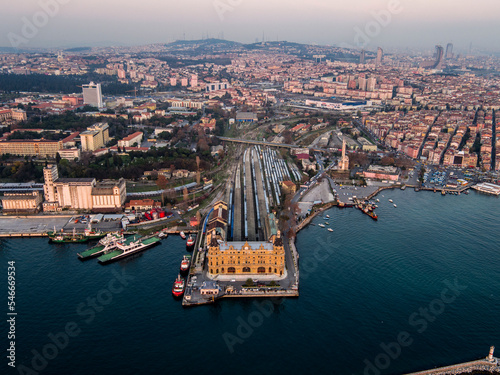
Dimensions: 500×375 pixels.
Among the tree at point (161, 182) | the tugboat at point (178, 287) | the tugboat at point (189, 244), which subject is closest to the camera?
the tugboat at point (178, 287)

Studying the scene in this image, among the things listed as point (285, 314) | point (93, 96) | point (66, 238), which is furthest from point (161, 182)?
point (93, 96)

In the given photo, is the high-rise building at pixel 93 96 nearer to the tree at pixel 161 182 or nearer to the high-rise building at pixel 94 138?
the high-rise building at pixel 94 138

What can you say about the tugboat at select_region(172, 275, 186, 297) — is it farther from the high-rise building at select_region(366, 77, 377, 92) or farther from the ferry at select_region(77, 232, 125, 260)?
the high-rise building at select_region(366, 77, 377, 92)

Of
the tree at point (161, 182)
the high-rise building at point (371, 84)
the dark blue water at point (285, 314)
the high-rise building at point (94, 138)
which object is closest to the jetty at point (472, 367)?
the dark blue water at point (285, 314)

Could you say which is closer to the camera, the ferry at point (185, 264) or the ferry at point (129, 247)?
the ferry at point (185, 264)

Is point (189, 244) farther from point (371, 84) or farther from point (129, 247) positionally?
point (371, 84)

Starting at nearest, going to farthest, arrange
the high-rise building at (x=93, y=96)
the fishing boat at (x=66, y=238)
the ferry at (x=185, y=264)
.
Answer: the ferry at (x=185, y=264)
the fishing boat at (x=66, y=238)
the high-rise building at (x=93, y=96)

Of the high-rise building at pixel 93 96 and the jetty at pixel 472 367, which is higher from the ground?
the high-rise building at pixel 93 96
